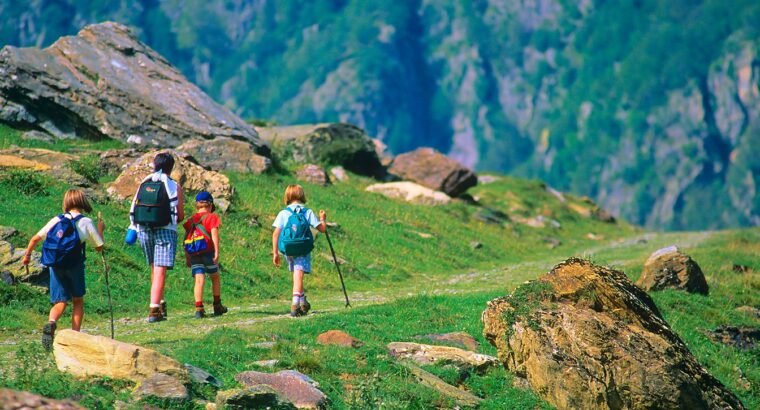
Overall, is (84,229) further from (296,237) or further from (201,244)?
(296,237)

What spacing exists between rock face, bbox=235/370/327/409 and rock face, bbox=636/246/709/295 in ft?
40.1

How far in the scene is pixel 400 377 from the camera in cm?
1436

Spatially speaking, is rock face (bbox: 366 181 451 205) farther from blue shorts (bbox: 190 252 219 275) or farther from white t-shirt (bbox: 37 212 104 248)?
white t-shirt (bbox: 37 212 104 248)

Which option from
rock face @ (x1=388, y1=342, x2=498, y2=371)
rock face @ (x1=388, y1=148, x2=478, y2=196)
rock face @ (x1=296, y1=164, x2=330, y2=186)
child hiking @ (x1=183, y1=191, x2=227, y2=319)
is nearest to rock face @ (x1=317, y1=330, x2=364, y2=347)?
rock face @ (x1=388, y1=342, x2=498, y2=371)

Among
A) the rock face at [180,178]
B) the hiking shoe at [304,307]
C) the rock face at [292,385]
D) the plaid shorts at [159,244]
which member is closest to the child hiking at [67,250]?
the plaid shorts at [159,244]

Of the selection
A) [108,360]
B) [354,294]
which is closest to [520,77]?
[354,294]

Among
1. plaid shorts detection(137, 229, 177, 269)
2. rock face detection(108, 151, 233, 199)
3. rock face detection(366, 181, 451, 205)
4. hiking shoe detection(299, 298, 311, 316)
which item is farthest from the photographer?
rock face detection(366, 181, 451, 205)

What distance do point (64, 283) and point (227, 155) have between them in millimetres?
18438

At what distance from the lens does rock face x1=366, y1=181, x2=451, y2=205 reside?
129ft

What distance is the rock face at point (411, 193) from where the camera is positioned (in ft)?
129

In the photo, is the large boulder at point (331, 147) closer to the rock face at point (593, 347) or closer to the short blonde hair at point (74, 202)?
the short blonde hair at point (74, 202)

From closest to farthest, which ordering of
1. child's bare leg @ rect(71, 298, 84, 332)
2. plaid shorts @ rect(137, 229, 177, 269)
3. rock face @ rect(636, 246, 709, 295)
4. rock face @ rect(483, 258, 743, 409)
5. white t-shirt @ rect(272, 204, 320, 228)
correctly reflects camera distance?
rock face @ rect(483, 258, 743, 409) < child's bare leg @ rect(71, 298, 84, 332) < plaid shorts @ rect(137, 229, 177, 269) < white t-shirt @ rect(272, 204, 320, 228) < rock face @ rect(636, 246, 709, 295)

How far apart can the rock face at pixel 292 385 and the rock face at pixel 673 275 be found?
12.2 meters

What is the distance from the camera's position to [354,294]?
2366 centimetres
